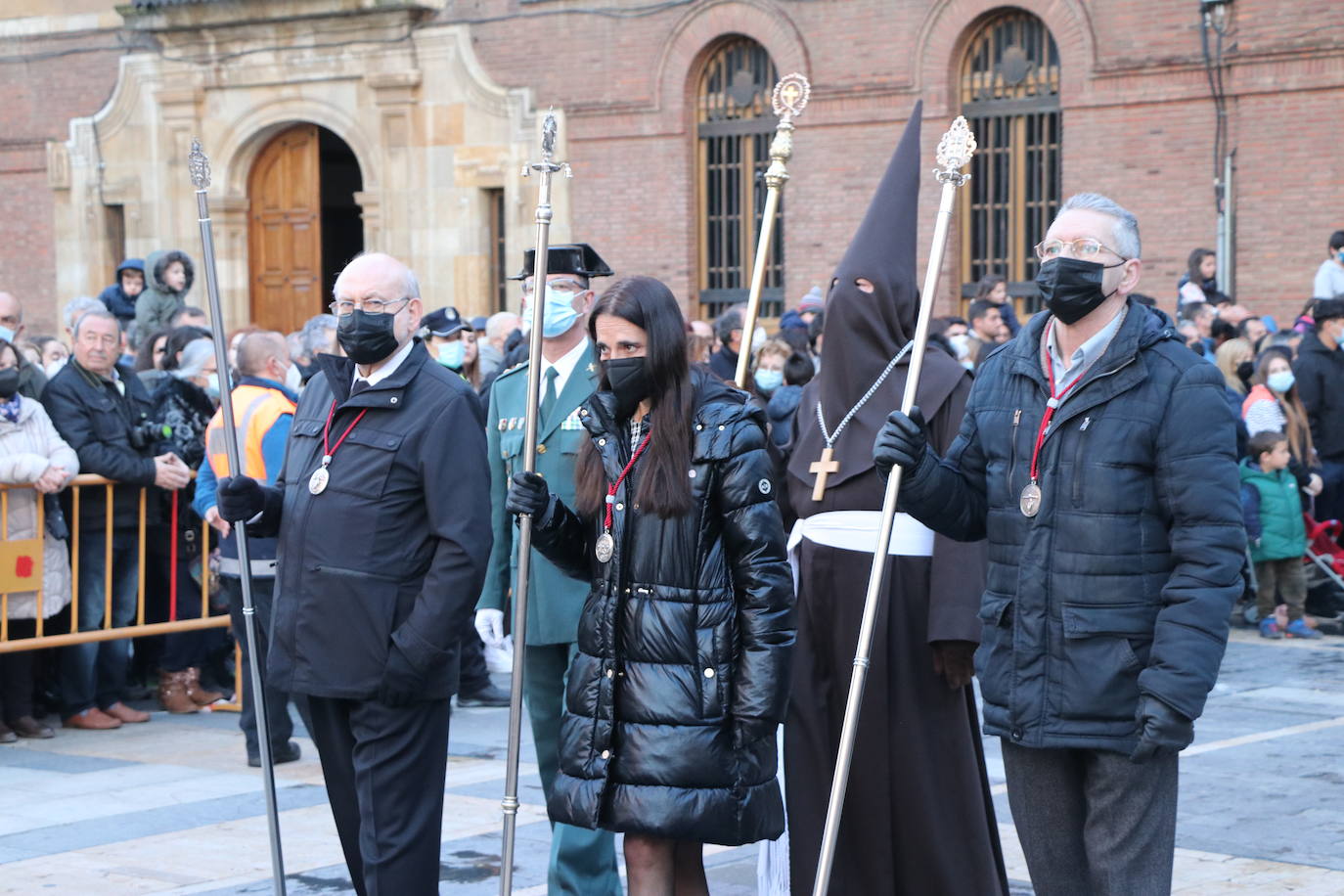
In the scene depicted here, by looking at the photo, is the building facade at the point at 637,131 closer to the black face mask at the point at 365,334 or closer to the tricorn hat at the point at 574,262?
the tricorn hat at the point at 574,262

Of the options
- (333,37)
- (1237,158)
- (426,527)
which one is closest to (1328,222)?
(1237,158)

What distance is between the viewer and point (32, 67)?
2603cm

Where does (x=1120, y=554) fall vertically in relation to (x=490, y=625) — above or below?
above

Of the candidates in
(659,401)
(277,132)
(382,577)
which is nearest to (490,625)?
(382,577)

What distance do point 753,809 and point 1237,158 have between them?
1523cm

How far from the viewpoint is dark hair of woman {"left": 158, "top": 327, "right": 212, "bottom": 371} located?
11234 millimetres

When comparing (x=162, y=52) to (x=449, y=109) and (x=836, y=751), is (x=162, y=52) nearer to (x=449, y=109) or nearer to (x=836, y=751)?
(x=449, y=109)

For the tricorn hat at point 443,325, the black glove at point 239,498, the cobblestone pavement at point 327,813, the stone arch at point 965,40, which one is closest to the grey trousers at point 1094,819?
the cobblestone pavement at point 327,813

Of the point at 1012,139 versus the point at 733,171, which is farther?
the point at 733,171

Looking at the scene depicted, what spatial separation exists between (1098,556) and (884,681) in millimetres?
1467

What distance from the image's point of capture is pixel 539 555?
6180 mm

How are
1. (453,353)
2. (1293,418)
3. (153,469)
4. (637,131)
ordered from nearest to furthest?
1. (153,469)
2. (453,353)
3. (1293,418)
4. (637,131)

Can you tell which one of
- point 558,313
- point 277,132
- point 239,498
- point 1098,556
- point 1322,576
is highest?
point 277,132

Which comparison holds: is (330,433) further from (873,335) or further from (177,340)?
(177,340)
